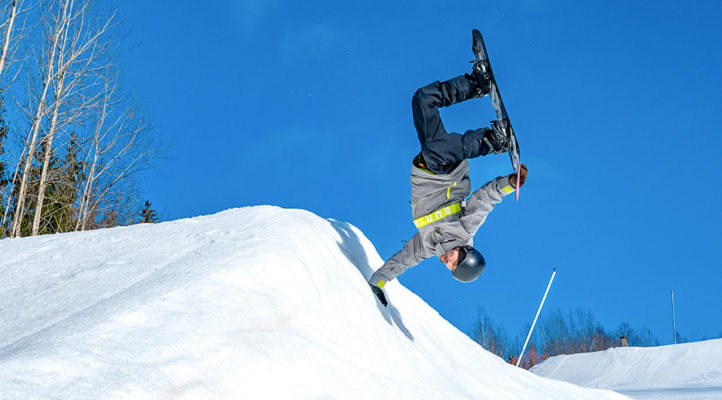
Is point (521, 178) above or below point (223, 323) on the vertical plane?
above

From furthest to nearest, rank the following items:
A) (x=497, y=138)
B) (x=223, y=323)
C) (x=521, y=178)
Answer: (x=497, y=138), (x=521, y=178), (x=223, y=323)

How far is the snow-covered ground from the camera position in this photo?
1058 centimetres

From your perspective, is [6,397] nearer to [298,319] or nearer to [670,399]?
[298,319]

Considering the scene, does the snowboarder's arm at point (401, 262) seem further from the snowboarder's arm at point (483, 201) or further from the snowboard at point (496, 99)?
the snowboard at point (496, 99)

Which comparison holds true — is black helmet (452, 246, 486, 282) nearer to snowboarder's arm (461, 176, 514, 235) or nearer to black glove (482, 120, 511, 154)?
snowboarder's arm (461, 176, 514, 235)

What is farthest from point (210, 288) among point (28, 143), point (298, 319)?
point (28, 143)

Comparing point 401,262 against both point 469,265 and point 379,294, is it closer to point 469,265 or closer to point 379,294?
point 379,294

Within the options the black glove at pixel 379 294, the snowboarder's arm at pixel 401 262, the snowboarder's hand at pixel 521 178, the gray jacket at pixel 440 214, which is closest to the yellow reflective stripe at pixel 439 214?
the gray jacket at pixel 440 214

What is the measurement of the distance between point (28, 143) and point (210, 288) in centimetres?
1120

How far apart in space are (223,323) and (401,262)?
199cm

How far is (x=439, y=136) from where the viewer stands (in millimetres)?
3896

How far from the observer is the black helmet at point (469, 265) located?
379 cm

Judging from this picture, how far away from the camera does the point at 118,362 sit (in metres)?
1.83

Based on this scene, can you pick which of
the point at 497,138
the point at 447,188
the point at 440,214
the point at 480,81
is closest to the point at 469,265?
the point at 440,214
